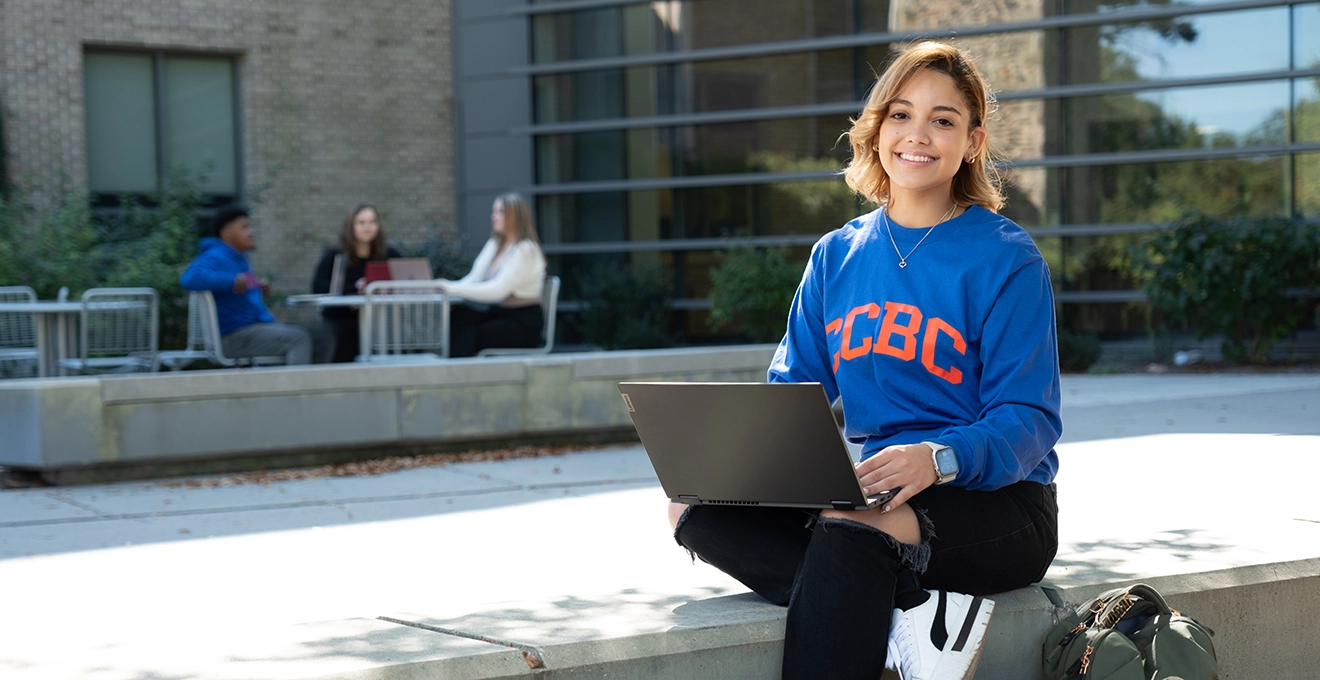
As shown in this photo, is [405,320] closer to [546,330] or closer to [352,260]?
[352,260]

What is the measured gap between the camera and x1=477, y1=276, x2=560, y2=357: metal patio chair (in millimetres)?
10484

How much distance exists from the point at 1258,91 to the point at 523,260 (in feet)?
29.3

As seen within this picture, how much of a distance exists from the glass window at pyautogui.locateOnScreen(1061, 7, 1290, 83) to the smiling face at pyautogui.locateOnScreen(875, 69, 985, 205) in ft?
42.8

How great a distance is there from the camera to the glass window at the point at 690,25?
1702 cm

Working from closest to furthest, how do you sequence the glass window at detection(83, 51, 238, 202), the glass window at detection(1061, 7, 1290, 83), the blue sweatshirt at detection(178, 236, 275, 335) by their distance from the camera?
1. the blue sweatshirt at detection(178, 236, 275, 335)
2. the glass window at detection(1061, 7, 1290, 83)
3. the glass window at detection(83, 51, 238, 202)

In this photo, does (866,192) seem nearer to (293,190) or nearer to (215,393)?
(215,393)

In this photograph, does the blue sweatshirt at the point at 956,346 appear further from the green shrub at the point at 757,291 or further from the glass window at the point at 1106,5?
the glass window at the point at 1106,5

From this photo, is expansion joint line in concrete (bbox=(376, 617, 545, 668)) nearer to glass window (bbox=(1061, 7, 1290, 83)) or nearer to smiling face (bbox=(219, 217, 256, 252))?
smiling face (bbox=(219, 217, 256, 252))

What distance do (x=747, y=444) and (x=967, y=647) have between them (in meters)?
0.64

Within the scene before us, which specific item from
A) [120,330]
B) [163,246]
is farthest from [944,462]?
[163,246]

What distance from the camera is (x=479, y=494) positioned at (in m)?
7.09

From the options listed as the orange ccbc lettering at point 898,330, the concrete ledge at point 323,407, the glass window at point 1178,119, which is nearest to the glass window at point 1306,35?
the glass window at point 1178,119

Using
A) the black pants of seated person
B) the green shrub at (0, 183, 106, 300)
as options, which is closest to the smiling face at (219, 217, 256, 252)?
the black pants of seated person

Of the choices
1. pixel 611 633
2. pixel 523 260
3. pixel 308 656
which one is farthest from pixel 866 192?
pixel 523 260
